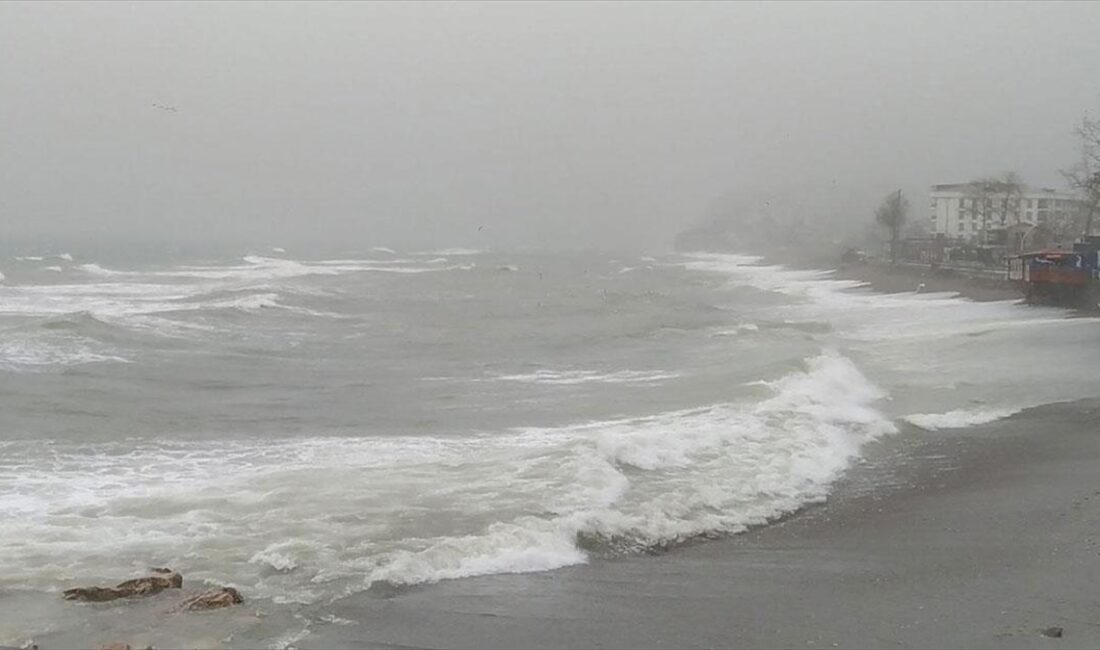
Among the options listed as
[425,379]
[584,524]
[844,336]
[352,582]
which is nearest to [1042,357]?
[844,336]

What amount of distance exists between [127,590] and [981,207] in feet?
339

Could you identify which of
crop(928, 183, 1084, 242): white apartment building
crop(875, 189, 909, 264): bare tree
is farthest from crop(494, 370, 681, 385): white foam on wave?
crop(928, 183, 1084, 242): white apartment building

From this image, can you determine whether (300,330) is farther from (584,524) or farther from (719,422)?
(584,524)

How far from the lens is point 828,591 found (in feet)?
25.8

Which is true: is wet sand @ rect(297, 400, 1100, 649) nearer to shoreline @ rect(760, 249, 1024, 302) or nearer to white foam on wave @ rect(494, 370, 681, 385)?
white foam on wave @ rect(494, 370, 681, 385)

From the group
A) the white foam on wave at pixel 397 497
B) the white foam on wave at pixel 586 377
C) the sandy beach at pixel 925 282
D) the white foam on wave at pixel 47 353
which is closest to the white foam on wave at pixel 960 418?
the white foam on wave at pixel 397 497

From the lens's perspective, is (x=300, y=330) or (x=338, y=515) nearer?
(x=338, y=515)

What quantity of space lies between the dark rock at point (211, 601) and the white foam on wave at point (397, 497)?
317 mm

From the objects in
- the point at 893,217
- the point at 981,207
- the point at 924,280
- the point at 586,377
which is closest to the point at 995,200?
the point at 981,207

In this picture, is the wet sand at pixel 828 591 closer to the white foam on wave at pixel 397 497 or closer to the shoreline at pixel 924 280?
the white foam on wave at pixel 397 497

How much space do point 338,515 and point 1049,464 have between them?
27.4 ft

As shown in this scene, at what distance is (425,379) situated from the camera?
21.2 metres

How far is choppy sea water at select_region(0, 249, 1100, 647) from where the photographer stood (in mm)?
8820

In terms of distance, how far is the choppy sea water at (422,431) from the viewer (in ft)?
28.9
